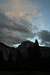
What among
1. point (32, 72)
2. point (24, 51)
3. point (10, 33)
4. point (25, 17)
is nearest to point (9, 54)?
point (24, 51)

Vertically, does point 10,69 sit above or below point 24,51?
below

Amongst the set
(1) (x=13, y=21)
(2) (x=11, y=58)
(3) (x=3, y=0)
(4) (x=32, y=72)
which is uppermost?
(3) (x=3, y=0)

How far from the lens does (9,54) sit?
5.24 ft

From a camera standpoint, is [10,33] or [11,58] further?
[10,33]

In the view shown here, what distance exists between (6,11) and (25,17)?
25cm

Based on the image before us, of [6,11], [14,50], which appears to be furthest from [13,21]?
[14,50]

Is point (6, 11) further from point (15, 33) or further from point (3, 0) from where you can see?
point (15, 33)

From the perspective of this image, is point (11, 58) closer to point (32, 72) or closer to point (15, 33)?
point (32, 72)

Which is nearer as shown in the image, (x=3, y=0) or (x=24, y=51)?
(x=24, y=51)

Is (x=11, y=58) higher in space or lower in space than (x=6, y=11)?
lower

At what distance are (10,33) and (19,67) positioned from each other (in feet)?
2.24

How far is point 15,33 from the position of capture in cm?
216

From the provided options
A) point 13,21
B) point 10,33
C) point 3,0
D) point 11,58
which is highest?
point 3,0

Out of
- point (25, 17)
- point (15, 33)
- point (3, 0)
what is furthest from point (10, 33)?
point (3, 0)
